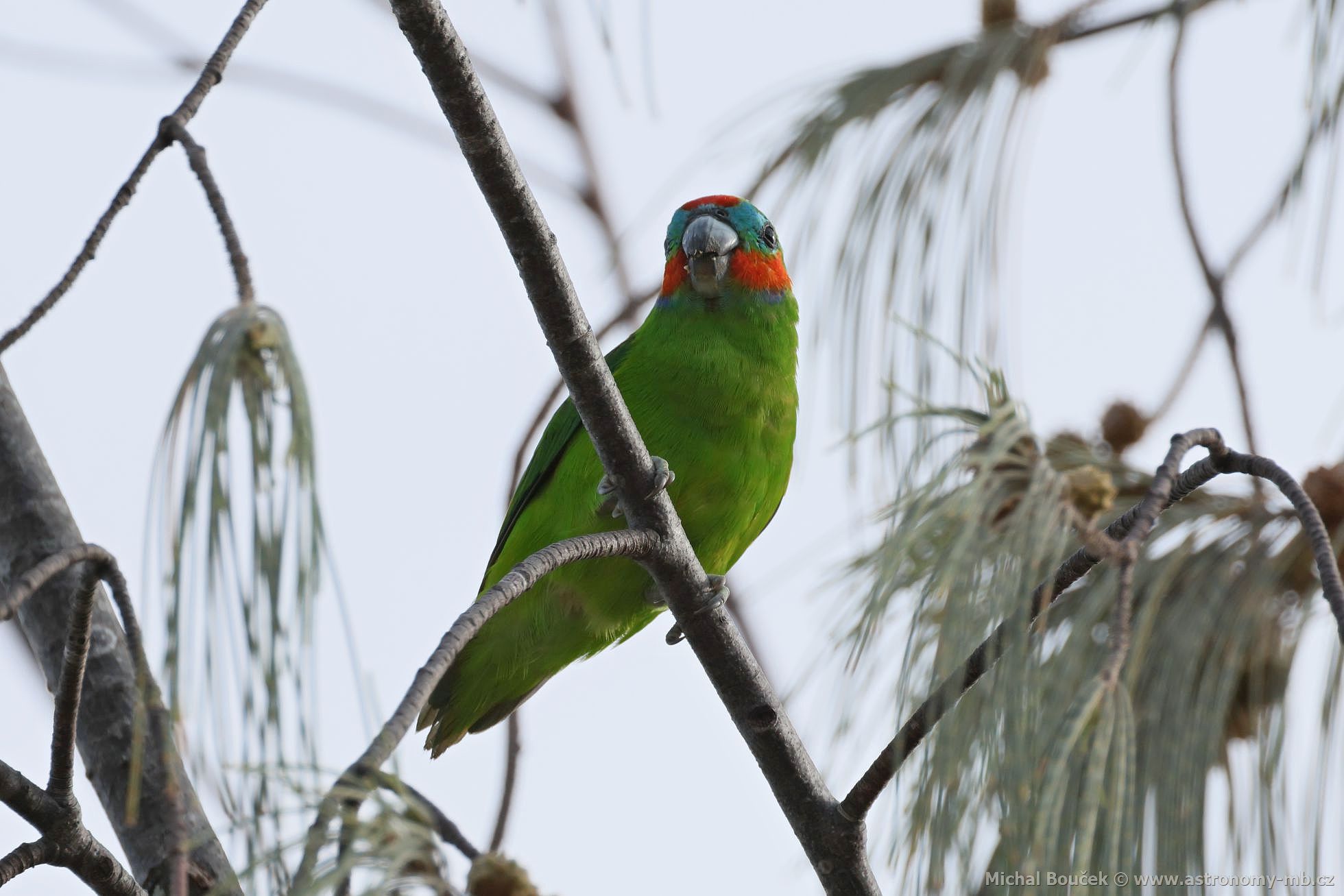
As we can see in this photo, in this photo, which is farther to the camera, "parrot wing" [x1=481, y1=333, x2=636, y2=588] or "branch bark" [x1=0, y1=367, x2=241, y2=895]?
"parrot wing" [x1=481, y1=333, x2=636, y2=588]

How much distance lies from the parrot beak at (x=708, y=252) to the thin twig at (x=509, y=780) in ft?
3.30

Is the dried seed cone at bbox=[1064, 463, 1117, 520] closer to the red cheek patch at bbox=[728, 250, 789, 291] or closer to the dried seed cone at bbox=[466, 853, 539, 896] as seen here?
the dried seed cone at bbox=[466, 853, 539, 896]

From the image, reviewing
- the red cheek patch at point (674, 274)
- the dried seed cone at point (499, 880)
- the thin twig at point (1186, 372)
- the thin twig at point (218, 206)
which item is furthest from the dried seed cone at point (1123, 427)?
the thin twig at point (218, 206)

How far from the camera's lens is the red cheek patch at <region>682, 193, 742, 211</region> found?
328 cm

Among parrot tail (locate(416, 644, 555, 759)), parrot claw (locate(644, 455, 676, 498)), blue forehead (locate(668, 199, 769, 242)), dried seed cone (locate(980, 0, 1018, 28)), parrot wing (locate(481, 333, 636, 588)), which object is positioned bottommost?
parrot claw (locate(644, 455, 676, 498))

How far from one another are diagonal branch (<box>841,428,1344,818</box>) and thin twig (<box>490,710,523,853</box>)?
98 cm

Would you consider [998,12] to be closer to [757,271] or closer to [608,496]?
[757,271]

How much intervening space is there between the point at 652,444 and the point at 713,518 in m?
0.20

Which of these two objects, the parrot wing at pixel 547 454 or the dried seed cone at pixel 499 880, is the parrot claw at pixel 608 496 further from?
the dried seed cone at pixel 499 880

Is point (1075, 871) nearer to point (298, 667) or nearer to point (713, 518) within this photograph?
point (298, 667)

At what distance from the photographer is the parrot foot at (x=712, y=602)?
215 centimetres

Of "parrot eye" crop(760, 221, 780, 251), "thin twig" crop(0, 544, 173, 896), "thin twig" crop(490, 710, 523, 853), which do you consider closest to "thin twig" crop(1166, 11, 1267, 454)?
"parrot eye" crop(760, 221, 780, 251)

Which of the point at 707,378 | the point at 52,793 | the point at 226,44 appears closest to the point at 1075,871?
the point at 52,793

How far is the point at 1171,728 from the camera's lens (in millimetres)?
1757
